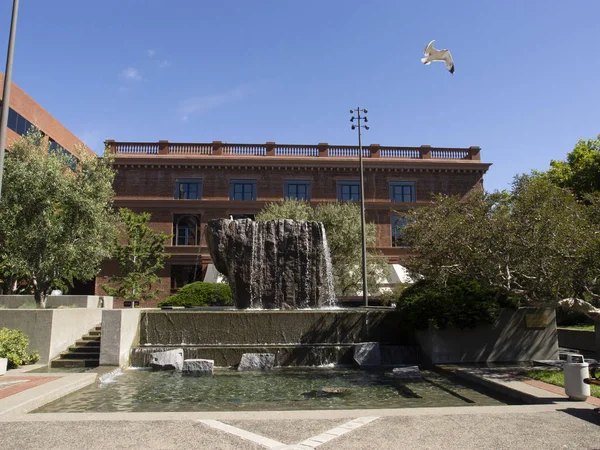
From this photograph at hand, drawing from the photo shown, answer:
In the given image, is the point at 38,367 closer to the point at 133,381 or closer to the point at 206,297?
the point at 133,381

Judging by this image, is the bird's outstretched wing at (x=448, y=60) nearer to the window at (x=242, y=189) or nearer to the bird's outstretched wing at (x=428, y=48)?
the bird's outstretched wing at (x=428, y=48)

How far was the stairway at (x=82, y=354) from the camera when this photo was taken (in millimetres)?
13773

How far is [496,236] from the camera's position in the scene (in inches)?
498

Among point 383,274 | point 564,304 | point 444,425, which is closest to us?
point 444,425

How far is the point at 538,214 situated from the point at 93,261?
15.4 m

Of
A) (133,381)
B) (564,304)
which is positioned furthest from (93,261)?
(564,304)

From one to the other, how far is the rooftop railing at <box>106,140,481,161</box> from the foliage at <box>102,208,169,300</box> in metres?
10.1

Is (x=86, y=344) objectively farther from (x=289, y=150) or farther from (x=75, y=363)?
(x=289, y=150)

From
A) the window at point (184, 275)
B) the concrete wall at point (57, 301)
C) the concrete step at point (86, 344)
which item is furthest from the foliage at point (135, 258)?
the concrete step at point (86, 344)

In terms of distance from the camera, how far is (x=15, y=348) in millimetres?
12531

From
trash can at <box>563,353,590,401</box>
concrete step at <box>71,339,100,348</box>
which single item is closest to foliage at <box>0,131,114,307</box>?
concrete step at <box>71,339,100,348</box>

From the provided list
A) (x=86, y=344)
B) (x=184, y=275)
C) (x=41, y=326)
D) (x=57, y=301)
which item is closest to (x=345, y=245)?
(x=184, y=275)

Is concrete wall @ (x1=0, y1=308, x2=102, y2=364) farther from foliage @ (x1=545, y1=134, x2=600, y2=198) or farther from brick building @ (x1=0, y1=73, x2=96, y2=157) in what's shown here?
foliage @ (x1=545, y1=134, x2=600, y2=198)

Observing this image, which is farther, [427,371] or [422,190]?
[422,190]
